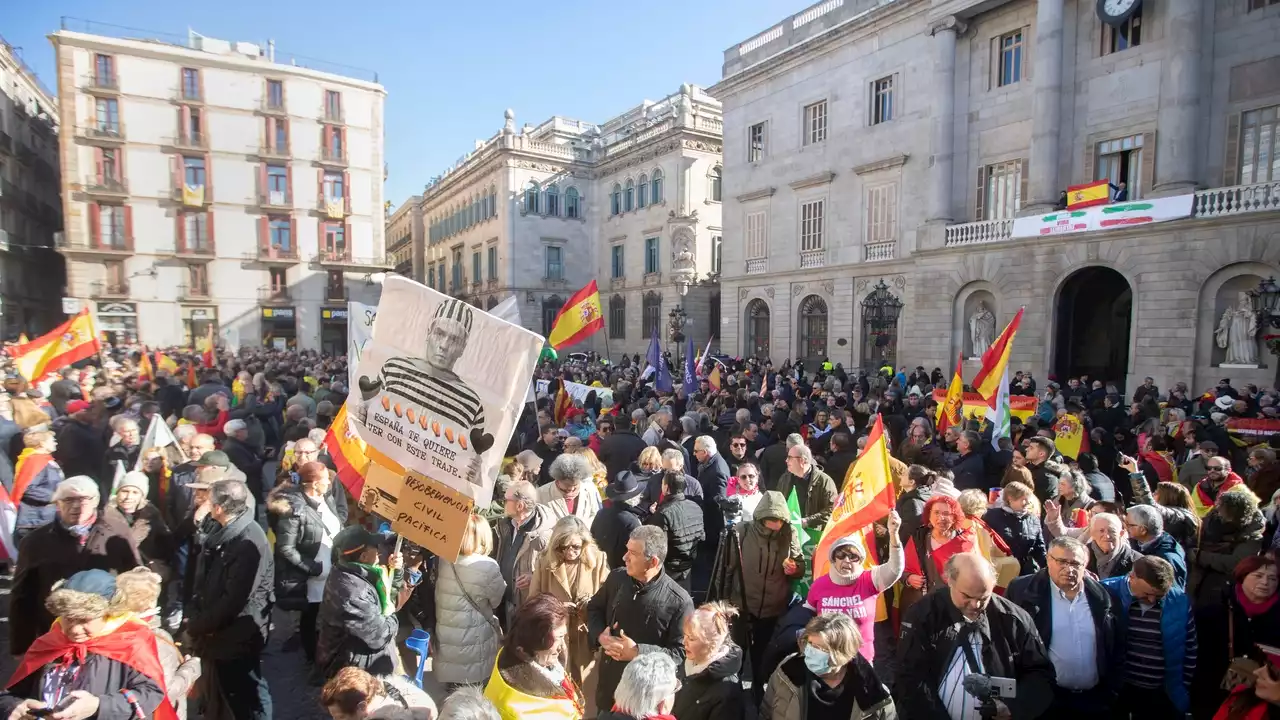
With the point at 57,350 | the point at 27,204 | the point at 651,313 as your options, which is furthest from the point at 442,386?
the point at 27,204

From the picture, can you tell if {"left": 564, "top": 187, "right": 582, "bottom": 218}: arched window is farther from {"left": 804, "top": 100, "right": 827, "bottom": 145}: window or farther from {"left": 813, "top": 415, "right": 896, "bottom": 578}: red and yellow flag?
{"left": 813, "top": 415, "right": 896, "bottom": 578}: red and yellow flag

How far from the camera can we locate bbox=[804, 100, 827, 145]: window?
2383cm

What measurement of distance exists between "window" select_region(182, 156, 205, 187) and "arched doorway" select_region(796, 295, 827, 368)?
105 feet

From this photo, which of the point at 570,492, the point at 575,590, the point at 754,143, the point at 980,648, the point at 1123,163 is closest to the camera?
the point at 980,648

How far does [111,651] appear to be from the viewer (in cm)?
289

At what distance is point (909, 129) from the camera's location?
21.1m

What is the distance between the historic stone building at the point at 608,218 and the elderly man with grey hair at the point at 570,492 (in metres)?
27.4

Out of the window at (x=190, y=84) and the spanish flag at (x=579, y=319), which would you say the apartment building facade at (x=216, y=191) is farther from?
the spanish flag at (x=579, y=319)

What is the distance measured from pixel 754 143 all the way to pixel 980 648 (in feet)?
84.2

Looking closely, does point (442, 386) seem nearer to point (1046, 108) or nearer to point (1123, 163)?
point (1046, 108)

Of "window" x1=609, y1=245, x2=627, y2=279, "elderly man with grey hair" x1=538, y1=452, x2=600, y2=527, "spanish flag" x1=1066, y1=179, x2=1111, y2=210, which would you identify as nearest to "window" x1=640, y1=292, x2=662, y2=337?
"window" x1=609, y1=245, x2=627, y2=279

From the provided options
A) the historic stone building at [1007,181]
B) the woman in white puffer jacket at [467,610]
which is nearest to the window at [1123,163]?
the historic stone building at [1007,181]

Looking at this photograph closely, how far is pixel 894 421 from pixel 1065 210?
11305 millimetres

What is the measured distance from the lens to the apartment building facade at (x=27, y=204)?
32.1m
